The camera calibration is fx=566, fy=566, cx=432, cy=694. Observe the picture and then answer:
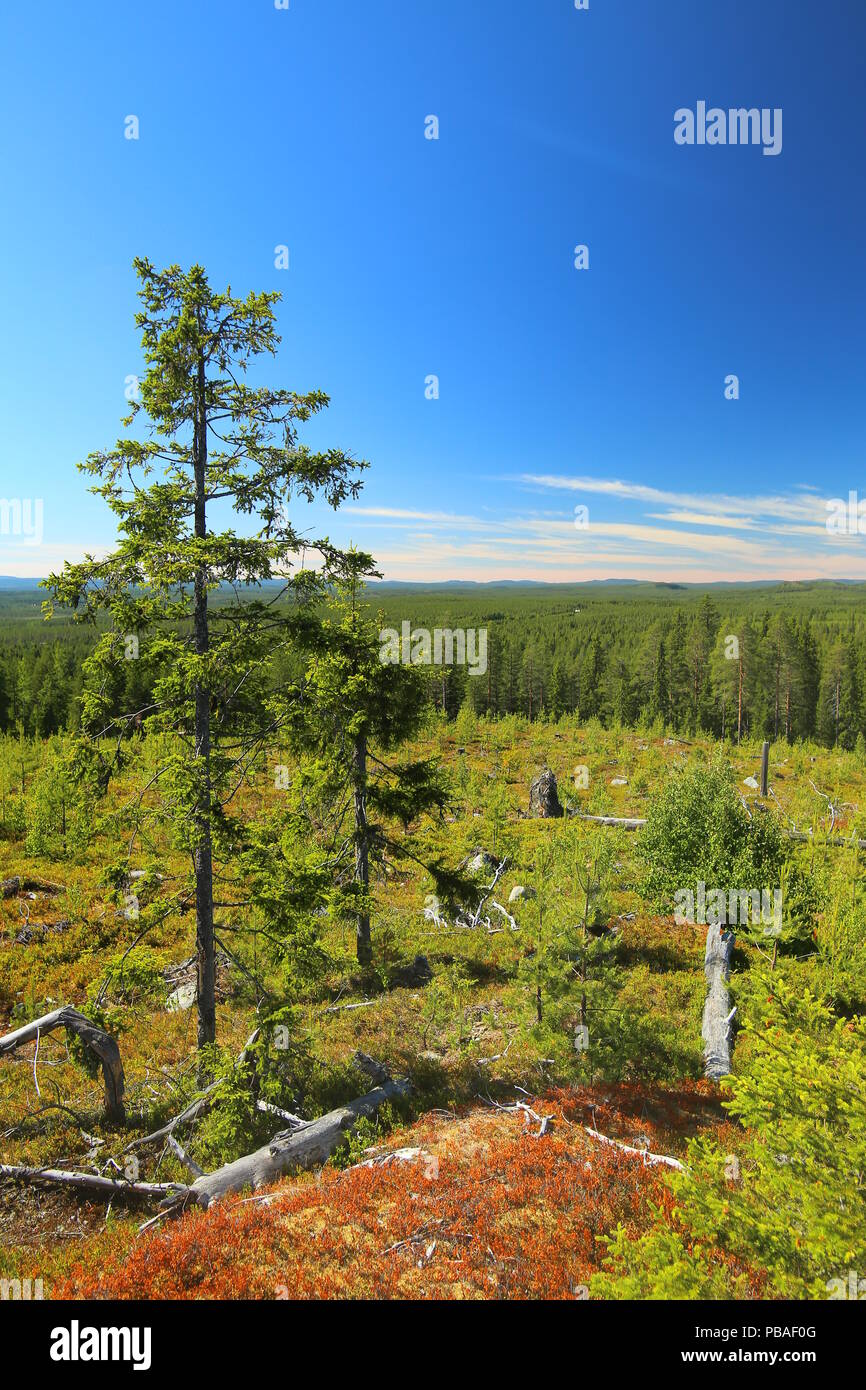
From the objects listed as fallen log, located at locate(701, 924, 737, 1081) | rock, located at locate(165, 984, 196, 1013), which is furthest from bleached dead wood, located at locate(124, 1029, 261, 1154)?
fallen log, located at locate(701, 924, 737, 1081)

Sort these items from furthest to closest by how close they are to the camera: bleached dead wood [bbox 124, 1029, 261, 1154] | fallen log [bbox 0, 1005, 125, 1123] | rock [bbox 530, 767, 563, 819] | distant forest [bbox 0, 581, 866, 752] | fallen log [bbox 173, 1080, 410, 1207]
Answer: distant forest [bbox 0, 581, 866, 752] → rock [bbox 530, 767, 563, 819] → bleached dead wood [bbox 124, 1029, 261, 1154] → fallen log [bbox 0, 1005, 125, 1123] → fallen log [bbox 173, 1080, 410, 1207]

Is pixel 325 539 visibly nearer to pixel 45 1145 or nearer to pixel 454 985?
pixel 45 1145

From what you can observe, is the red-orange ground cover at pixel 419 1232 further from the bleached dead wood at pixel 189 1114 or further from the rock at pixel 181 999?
the rock at pixel 181 999

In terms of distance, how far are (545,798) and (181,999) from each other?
21765mm

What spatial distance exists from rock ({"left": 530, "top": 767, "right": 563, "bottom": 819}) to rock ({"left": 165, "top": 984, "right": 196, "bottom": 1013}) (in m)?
21.1

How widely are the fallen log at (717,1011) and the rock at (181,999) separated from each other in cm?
1164

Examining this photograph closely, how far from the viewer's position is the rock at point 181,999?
13805mm

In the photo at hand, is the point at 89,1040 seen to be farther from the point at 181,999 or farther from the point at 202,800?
the point at 181,999

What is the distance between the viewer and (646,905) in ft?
66.6

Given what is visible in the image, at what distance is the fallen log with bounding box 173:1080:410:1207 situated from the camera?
296 inches

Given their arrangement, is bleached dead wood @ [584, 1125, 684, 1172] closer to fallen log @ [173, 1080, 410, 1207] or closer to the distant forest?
fallen log @ [173, 1080, 410, 1207]

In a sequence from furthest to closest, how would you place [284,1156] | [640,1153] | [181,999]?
[181,999] < [284,1156] < [640,1153]

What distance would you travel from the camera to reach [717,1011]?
1243 centimetres

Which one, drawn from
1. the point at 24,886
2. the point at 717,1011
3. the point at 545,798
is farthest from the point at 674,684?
the point at 24,886
